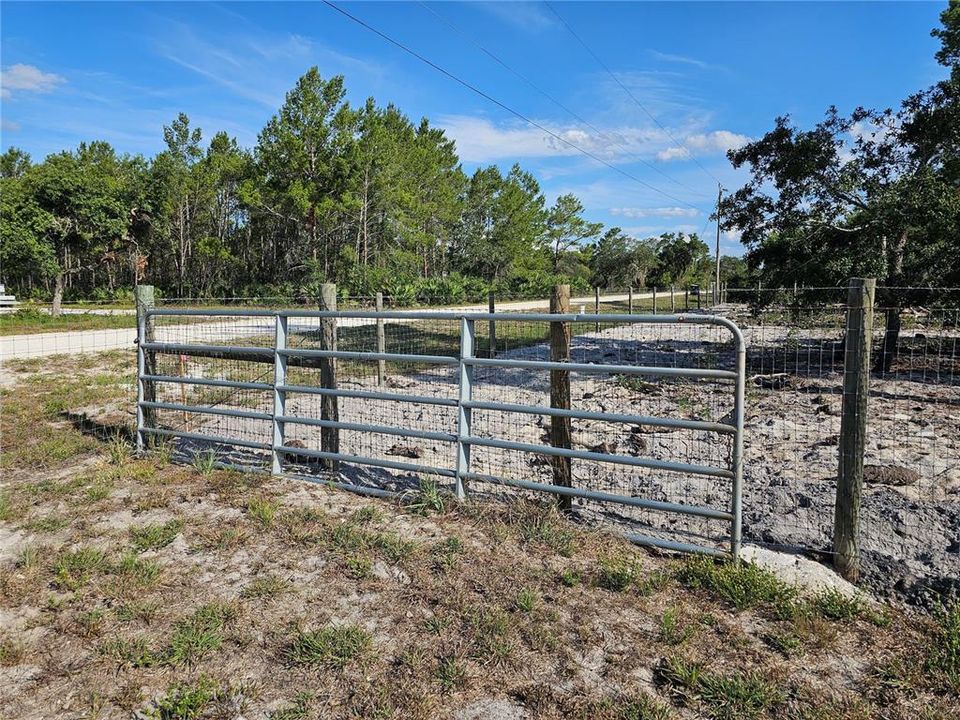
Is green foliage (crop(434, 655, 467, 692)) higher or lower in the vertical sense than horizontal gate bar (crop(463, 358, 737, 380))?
Answer: lower

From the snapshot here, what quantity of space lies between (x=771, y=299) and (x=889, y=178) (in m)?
3.16

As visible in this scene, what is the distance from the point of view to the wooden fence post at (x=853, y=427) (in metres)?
3.62

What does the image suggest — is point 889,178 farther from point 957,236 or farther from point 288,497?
point 288,497

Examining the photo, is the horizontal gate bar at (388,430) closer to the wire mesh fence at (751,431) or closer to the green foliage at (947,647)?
the wire mesh fence at (751,431)

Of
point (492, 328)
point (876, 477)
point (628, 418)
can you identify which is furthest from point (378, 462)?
point (492, 328)

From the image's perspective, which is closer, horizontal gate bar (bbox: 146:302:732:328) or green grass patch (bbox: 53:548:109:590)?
green grass patch (bbox: 53:548:109:590)

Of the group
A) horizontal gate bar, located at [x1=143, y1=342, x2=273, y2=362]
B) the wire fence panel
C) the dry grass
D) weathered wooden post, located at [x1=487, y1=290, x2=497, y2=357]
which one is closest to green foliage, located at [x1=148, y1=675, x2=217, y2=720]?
the dry grass

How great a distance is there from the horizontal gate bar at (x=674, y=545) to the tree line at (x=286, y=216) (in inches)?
851

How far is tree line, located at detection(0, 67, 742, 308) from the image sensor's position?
2619cm

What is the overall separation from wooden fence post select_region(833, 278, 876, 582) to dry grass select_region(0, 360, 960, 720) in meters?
0.49

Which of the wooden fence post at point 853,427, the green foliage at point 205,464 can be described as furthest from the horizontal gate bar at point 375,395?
the wooden fence post at point 853,427

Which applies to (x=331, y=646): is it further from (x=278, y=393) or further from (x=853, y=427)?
(x=853, y=427)

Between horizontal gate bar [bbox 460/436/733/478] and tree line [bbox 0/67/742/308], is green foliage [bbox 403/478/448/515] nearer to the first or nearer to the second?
horizontal gate bar [bbox 460/436/733/478]

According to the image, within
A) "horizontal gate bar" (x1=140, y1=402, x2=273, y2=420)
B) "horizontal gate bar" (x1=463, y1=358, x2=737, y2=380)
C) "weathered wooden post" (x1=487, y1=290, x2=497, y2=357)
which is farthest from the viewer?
"weathered wooden post" (x1=487, y1=290, x2=497, y2=357)
